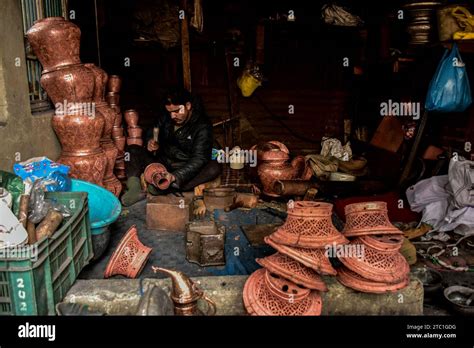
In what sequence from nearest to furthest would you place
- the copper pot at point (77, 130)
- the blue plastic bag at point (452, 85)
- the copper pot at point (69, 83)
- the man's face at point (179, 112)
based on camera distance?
the copper pot at point (69, 83)
the copper pot at point (77, 130)
the blue plastic bag at point (452, 85)
the man's face at point (179, 112)

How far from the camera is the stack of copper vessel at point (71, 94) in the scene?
395 cm

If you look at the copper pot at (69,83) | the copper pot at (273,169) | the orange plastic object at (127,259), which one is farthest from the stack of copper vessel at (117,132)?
the orange plastic object at (127,259)

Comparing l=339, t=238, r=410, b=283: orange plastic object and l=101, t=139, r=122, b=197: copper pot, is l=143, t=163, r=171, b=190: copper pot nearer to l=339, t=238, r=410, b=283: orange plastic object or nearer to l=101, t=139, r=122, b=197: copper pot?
l=101, t=139, r=122, b=197: copper pot

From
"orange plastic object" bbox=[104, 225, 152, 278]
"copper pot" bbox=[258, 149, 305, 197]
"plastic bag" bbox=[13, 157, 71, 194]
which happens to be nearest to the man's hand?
"copper pot" bbox=[258, 149, 305, 197]

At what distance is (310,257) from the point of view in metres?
2.74

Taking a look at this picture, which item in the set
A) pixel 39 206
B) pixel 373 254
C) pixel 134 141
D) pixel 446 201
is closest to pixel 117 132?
pixel 134 141

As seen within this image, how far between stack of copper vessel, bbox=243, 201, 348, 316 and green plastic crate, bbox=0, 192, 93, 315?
4.14ft

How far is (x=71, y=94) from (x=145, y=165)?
186 centimetres

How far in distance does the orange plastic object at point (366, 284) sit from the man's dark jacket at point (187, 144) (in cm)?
277

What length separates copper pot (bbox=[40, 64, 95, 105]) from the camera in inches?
159

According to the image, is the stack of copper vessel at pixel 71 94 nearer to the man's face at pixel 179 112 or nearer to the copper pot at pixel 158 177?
the copper pot at pixel 158 177

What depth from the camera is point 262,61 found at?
733cm
